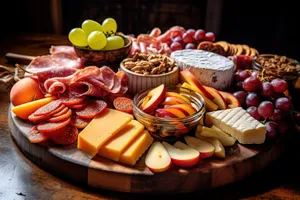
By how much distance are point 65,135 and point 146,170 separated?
12.5 inches

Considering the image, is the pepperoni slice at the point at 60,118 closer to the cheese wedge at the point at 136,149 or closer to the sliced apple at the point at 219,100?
the cheese wedge at the point at 136,149

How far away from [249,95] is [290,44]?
1.81 m

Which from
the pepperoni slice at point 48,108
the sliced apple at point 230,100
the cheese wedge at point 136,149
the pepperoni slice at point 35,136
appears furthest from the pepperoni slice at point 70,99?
the sliced apple at point 230,100

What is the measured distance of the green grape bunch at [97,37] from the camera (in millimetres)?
1713

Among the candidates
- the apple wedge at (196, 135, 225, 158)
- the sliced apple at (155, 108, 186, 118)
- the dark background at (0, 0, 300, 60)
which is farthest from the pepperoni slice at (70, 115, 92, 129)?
the dark background at (0, 0, 300, 60)

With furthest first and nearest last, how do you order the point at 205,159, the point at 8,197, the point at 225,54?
the point at 225,54, the point at 205,159, the point at 8,197

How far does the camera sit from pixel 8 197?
118 cm

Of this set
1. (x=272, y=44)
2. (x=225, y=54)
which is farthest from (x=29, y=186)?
(x=272, y=44)

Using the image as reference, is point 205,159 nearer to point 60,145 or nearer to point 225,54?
point 60,145

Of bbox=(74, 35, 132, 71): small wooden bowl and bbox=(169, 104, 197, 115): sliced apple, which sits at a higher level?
bbox=(74, 35, 132, 71): small wooden bowl

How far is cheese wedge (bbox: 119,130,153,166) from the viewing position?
4.08 feet

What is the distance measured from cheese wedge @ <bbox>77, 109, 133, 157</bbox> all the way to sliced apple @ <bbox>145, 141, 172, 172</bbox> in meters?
0.13

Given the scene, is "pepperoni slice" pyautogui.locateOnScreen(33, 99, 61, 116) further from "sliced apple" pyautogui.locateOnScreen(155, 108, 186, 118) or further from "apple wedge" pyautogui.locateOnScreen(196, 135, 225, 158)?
"apple wedge" pyautogui.locateOnScreen(196, 135, 225, 158)

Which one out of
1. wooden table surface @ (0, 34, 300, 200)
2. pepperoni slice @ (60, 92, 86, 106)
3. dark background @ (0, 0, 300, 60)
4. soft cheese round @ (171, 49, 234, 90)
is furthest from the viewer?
dark background @ (0, 0, 300, 60)
